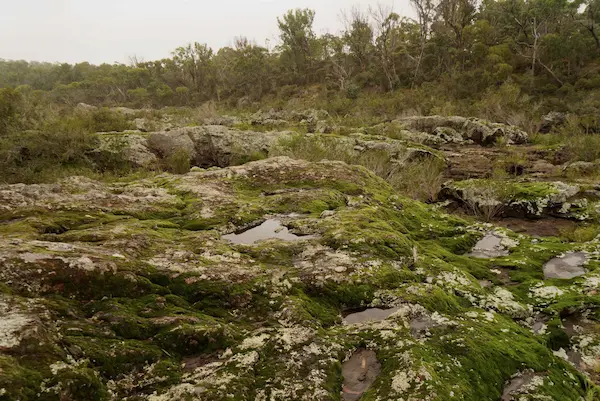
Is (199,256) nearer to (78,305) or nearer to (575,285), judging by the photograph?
(78,305)

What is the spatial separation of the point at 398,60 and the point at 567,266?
51.5m

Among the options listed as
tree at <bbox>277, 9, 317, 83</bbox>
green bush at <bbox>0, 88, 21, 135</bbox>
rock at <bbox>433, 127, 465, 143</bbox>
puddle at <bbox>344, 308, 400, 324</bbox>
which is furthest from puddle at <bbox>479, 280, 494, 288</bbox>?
tree at <bbox>277, 9, 317, 83</bbox>

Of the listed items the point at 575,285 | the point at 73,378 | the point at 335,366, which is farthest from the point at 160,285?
the point at 575,285

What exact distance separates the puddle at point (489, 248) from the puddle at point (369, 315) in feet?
11.1

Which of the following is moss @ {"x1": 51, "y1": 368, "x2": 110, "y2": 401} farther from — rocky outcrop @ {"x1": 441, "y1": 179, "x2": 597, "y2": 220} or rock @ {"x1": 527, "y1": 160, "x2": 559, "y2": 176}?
rock @ {"x1": 527, "y1": 160, "x2": 559, "y2": 176}

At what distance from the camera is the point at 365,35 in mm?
52781

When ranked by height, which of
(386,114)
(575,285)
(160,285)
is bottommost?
(575,285)

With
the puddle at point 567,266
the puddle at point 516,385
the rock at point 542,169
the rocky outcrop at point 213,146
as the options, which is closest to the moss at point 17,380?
the puddle at point 516,385

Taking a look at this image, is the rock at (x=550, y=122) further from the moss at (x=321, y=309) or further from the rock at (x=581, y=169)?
the moss at (x=321, y=309)

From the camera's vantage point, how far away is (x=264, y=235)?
580 centimetres

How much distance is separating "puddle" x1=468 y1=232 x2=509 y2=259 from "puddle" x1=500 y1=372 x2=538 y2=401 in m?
3.31

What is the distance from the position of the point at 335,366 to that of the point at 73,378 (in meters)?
2.02

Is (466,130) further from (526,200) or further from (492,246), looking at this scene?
(492,246)

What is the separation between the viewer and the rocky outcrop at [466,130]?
2411 centimetres
